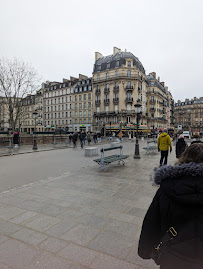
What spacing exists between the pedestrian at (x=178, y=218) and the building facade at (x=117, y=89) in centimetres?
4404

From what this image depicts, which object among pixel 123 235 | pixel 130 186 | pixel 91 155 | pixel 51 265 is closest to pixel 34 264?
pixel 51 265

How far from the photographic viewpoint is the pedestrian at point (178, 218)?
128cm

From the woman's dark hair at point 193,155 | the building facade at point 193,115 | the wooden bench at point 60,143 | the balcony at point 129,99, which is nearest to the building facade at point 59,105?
the balcony at point 129,99

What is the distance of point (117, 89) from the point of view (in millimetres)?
47781

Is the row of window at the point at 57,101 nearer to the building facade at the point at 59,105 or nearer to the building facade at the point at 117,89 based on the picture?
the building facade at the point at 59,105

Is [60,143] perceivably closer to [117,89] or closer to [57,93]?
[117,89]

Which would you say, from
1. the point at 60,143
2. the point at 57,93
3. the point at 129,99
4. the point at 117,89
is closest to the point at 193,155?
the point at 60,143

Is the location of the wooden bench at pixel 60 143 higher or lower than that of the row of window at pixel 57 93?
lower

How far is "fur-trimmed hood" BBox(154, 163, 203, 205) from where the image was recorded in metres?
1.28

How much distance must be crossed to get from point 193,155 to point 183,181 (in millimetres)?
279

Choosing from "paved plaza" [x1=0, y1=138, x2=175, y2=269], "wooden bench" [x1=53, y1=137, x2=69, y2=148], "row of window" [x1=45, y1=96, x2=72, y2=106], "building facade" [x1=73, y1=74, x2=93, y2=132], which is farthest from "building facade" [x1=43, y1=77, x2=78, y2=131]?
"paved plaza" [x1=0, y1=138, x2=175, y2=269]

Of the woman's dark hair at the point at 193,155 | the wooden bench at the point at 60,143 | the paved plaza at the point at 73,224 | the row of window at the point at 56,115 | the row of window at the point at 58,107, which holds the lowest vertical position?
the paved plaza at the point at 73,224

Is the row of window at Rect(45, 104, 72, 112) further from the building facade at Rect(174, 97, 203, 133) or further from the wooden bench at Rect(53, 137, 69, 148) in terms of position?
the building facade at Rect(174, 97, 203, 133)

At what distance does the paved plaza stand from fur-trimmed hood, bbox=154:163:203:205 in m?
1.60
